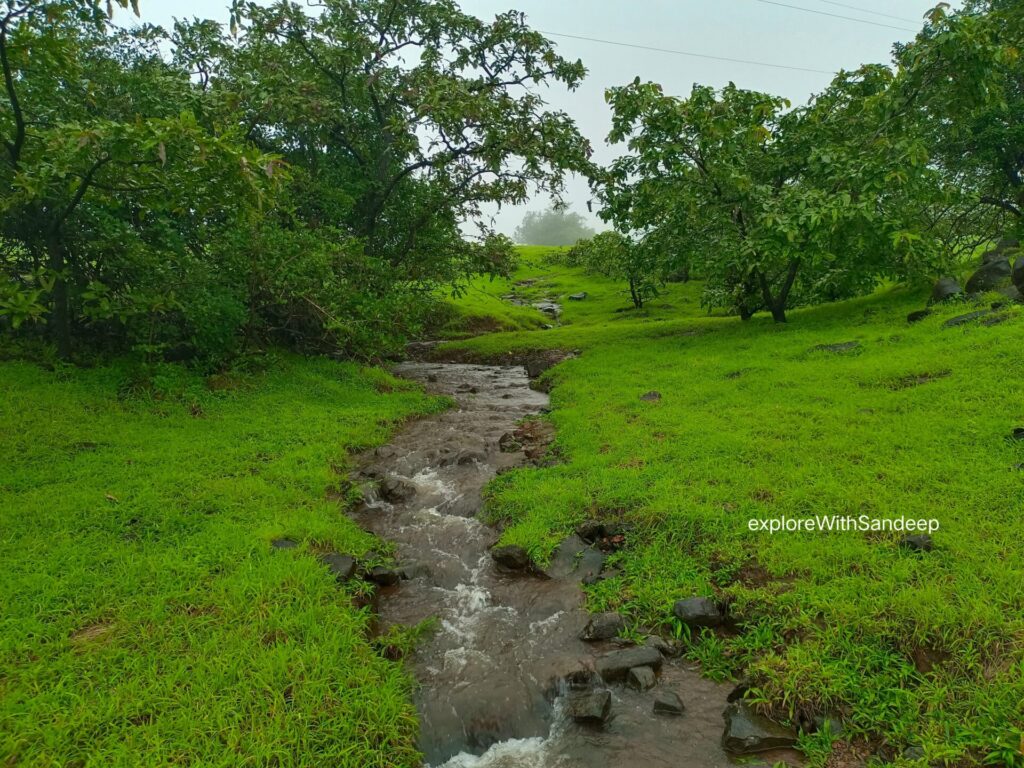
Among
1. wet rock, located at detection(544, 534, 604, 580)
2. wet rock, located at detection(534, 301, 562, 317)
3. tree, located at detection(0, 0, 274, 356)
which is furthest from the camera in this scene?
wet rock, located at detection(534, 301, 562, 317)

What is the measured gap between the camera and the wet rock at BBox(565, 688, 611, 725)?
497cm

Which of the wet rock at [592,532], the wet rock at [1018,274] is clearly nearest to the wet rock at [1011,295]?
the wet rock at [1018,274]

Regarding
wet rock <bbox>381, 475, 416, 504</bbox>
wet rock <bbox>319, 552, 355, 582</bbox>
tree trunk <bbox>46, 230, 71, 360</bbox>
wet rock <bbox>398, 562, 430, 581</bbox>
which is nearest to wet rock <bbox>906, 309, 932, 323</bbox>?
wet rock <bbox>381, 475, 416, 504</bbox>

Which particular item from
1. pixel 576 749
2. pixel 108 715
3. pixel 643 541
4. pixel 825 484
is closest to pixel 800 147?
pixel 825 484

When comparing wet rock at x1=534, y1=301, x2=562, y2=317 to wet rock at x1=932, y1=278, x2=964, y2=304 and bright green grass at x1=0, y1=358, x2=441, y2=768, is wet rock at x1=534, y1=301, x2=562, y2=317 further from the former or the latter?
bright green grass at x1=0, y1=358, x2=441, y2=768

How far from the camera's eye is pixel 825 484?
304 inches

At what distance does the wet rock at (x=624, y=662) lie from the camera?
5.48 m

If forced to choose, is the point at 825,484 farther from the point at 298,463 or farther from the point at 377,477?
the point at 298,463

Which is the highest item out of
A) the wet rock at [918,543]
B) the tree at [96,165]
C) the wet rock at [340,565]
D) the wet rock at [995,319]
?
the tree at [96,165]

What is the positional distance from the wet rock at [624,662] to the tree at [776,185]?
12.6 m

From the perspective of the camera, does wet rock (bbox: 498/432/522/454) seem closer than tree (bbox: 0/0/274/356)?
No

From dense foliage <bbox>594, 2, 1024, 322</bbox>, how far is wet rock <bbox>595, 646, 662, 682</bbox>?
40.9ft

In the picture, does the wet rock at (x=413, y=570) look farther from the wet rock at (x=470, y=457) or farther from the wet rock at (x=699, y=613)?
the wet rock at (x=470, y=457)

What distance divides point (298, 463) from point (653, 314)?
31.8 metres
